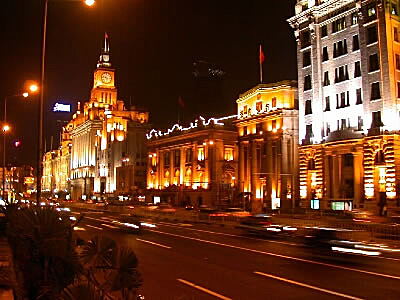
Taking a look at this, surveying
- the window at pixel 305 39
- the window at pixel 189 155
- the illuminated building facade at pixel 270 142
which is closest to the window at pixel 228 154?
the illuminated building facade at pixel 270 142

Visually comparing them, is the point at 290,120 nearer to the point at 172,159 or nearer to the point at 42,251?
the point at 172,159

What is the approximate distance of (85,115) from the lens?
154250 mm

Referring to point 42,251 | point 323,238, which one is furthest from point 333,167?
point 42,251

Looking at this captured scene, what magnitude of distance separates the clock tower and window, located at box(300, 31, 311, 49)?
93.8 meters

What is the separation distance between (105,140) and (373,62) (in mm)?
89850

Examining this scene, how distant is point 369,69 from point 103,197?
283 ft

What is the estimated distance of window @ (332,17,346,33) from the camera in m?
54.8

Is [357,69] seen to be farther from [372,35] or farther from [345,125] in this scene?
[345,125]

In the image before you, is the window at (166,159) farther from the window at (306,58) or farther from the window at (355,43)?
the window at (355,43)

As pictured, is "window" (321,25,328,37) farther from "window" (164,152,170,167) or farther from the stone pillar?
"window" (164,152,170,167)

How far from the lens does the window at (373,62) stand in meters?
50.1

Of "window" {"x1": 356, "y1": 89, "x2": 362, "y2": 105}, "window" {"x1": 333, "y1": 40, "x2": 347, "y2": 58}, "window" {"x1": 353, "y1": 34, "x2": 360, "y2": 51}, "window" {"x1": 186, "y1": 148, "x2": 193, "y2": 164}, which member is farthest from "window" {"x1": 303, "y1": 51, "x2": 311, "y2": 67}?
"window" {"x1": 186, "y1": 148, "x2": 193, "y2": 164}

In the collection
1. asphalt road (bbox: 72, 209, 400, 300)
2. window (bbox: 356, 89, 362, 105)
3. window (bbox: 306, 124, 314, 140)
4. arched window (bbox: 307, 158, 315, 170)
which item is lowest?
asphalt road (bbox: 72, 209, 400, 300)

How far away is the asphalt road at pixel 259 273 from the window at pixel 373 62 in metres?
31.3
